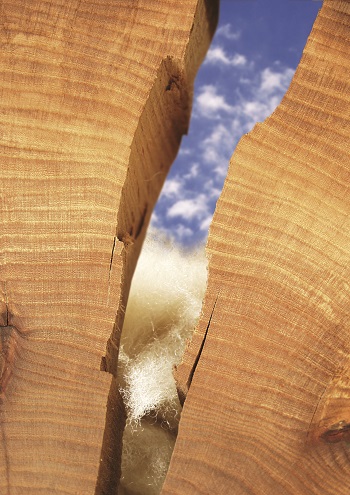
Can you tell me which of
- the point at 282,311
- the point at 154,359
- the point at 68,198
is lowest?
the point at 282,311

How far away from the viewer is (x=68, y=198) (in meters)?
1.07

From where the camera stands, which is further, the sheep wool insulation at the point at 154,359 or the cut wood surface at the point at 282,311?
the sheep wool insulation at the point at 154,359

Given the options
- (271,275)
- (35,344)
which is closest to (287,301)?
(271,275)

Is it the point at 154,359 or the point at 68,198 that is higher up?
the point at 68,198

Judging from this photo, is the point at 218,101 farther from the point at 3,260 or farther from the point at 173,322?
the point at 3,260

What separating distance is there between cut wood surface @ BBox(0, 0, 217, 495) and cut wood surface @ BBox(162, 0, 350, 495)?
164mm

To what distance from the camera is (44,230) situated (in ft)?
3.51

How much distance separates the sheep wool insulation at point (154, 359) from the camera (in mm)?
1239

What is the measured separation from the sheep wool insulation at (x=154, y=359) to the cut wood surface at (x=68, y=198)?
0.52ft

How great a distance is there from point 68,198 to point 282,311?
40cm

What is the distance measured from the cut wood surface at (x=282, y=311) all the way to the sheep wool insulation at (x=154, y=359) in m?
0.24

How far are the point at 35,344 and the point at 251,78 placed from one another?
1.26 meters

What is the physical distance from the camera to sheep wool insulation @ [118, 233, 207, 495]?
1.24 meters

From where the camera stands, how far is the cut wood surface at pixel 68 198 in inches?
40.2
